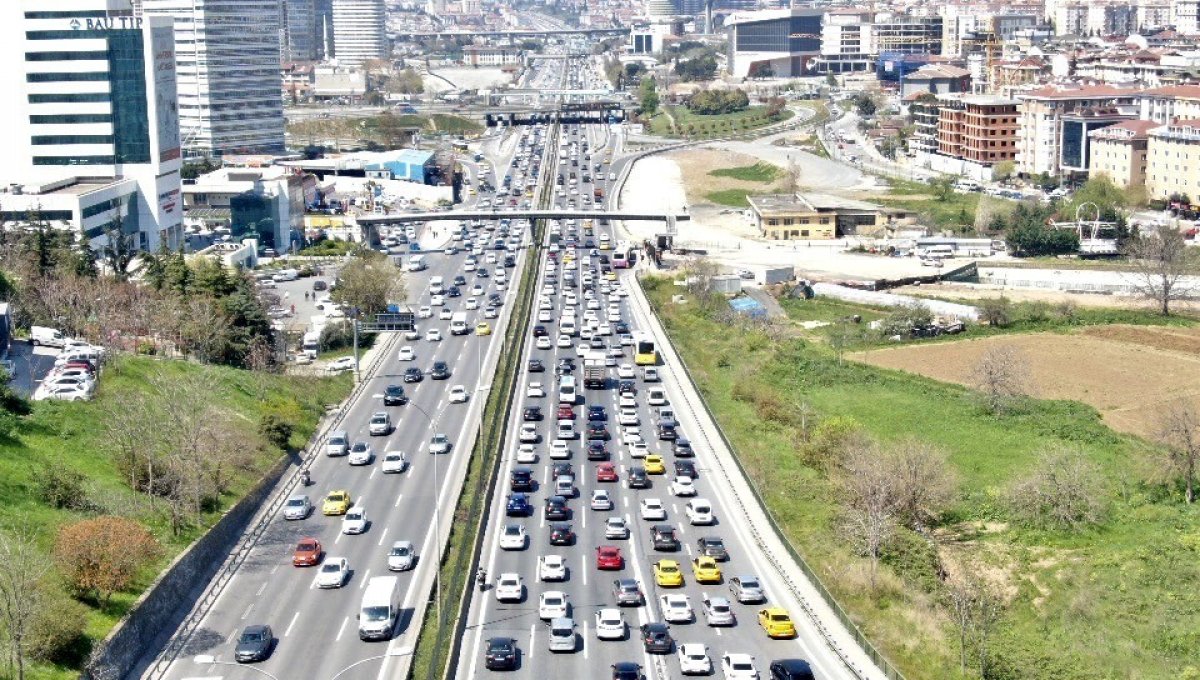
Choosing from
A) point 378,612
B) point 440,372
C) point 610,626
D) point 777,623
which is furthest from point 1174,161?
point 378,612

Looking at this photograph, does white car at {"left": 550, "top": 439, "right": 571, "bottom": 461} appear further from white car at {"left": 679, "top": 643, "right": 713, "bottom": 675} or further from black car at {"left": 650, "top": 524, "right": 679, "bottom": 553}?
white car at {"left": 679, "top": 643, "right": 713, "bottom": 675}

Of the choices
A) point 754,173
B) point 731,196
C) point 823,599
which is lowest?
point 823,599

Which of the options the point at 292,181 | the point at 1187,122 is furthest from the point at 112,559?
the point at 1187,122

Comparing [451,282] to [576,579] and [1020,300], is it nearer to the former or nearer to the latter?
[1020,300]

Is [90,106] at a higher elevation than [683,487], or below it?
higher

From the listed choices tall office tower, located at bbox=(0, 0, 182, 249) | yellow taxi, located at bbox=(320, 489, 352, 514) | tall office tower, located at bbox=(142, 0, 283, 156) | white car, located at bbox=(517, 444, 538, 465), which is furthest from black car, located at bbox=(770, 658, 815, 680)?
tall office tower, located at bbox=(142, 0, 283, 156)

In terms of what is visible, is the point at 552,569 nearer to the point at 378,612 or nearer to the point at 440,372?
the point at 378,612

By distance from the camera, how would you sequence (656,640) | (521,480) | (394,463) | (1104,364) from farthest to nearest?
(1104,364), (394,463), (521,480), (656,640)

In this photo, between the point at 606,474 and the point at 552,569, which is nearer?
the point at 552,569
